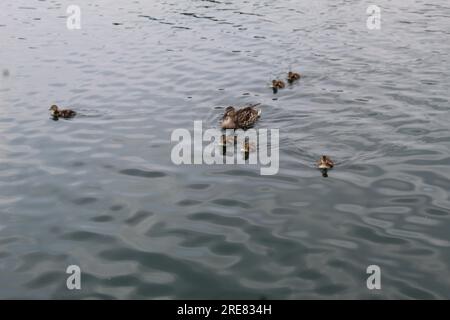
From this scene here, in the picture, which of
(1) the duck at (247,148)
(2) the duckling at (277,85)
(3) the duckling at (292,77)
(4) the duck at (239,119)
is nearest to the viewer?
(1) the duck at (247,148)

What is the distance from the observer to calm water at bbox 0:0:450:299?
31.5 ft

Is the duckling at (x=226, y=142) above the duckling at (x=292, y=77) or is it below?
below

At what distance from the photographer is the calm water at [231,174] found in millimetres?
9602

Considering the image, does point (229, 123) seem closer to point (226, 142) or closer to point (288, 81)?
point (226, 142)

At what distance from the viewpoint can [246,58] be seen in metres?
23.5

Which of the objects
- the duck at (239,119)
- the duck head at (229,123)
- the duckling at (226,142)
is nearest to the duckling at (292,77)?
the duck at (239,119)

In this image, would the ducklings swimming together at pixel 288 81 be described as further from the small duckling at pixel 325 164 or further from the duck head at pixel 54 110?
the duck head at pixel 54 110

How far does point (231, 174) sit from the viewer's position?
13.2m

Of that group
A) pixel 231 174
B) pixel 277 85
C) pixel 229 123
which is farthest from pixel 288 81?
pixel 231 174

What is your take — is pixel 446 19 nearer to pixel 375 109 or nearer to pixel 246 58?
pixel 246 58

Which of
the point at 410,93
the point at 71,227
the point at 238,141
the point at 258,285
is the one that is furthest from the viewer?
the point at 410,93
